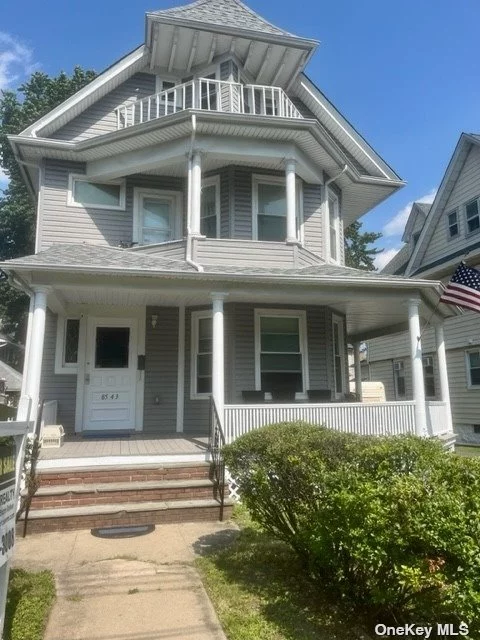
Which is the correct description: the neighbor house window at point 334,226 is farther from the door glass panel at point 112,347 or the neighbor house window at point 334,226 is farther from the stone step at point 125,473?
the stone step at point 125,473

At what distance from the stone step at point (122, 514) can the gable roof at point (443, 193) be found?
50.6 ft

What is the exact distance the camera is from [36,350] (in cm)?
741

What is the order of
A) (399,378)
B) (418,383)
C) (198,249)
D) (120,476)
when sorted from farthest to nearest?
1. (399,378)
2. (198,249)
3. (418,383)
4. (120,476)

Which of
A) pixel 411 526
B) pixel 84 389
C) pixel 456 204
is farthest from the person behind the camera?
pixel 456 204

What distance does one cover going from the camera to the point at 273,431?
15.6 feet

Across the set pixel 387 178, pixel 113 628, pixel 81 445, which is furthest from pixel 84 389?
pixel 387 178

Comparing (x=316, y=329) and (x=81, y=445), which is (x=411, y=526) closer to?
(x=81, y=445)

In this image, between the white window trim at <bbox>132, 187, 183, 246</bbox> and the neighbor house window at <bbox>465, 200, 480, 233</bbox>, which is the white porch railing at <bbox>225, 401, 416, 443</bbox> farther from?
the neighbor house window at <bbox>465, 200, 480, 233</bbox>

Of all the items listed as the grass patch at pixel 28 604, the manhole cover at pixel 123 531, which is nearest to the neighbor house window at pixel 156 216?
the manhole cover at pixel 123 531

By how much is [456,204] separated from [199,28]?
11599mm

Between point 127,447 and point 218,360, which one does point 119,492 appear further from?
point 218,360

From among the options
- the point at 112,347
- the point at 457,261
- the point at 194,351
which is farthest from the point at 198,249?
the point at 457,261

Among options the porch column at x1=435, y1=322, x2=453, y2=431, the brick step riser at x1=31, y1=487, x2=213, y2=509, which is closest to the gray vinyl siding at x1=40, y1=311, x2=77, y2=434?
the brick step riser at x1=31, y1=487, x2=213, y2=509
